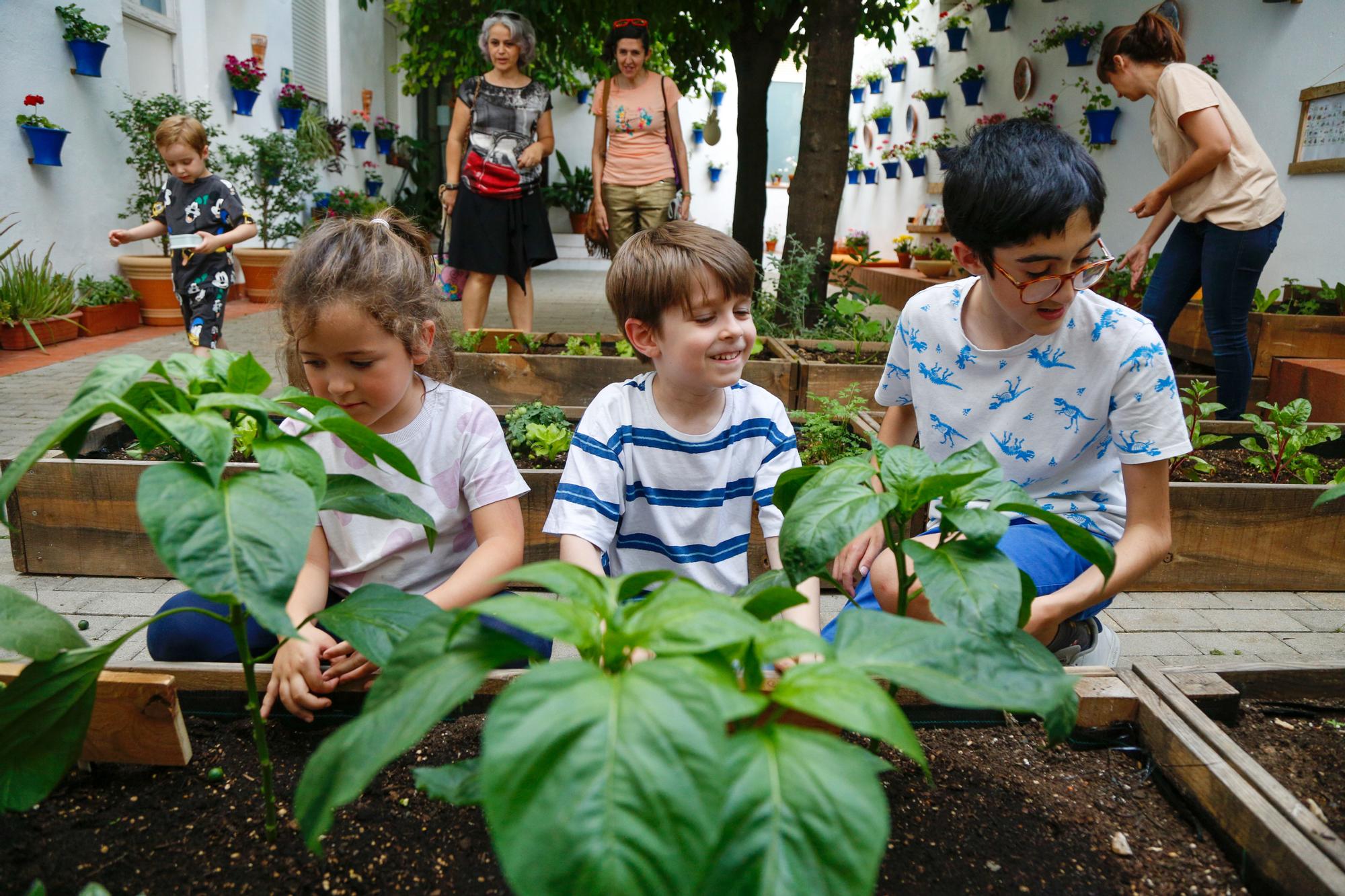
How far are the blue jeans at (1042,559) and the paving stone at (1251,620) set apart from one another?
1.16 m

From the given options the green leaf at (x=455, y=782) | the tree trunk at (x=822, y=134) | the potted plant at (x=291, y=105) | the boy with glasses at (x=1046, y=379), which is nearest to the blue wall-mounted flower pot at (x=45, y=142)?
the potted plant at (x=291, y=105)

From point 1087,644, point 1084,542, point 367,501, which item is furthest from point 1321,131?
point 367,501

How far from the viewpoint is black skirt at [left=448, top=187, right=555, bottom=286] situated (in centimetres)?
575

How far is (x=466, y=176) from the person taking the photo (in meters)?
5.70

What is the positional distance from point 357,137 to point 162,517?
48.0 ft

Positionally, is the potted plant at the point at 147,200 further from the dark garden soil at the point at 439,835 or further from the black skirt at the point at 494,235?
the dark garden soil at the point at 439,835

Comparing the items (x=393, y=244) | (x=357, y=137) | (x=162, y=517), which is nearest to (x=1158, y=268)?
(x=393, y=244)

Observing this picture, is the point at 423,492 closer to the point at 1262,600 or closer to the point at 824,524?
the point at 824,524

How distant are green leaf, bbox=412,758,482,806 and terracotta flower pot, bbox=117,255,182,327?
8518mm

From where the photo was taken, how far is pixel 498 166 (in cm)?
571

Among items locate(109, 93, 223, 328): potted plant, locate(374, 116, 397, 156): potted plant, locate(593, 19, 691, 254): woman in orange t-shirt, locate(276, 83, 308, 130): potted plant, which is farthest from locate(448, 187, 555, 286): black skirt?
locate(374, 116, 397, 156): potted plant

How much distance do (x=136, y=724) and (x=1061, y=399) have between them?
1.84 m

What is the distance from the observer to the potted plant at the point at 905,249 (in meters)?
11.8

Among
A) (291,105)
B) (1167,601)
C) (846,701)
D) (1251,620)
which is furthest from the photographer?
(291,105)
